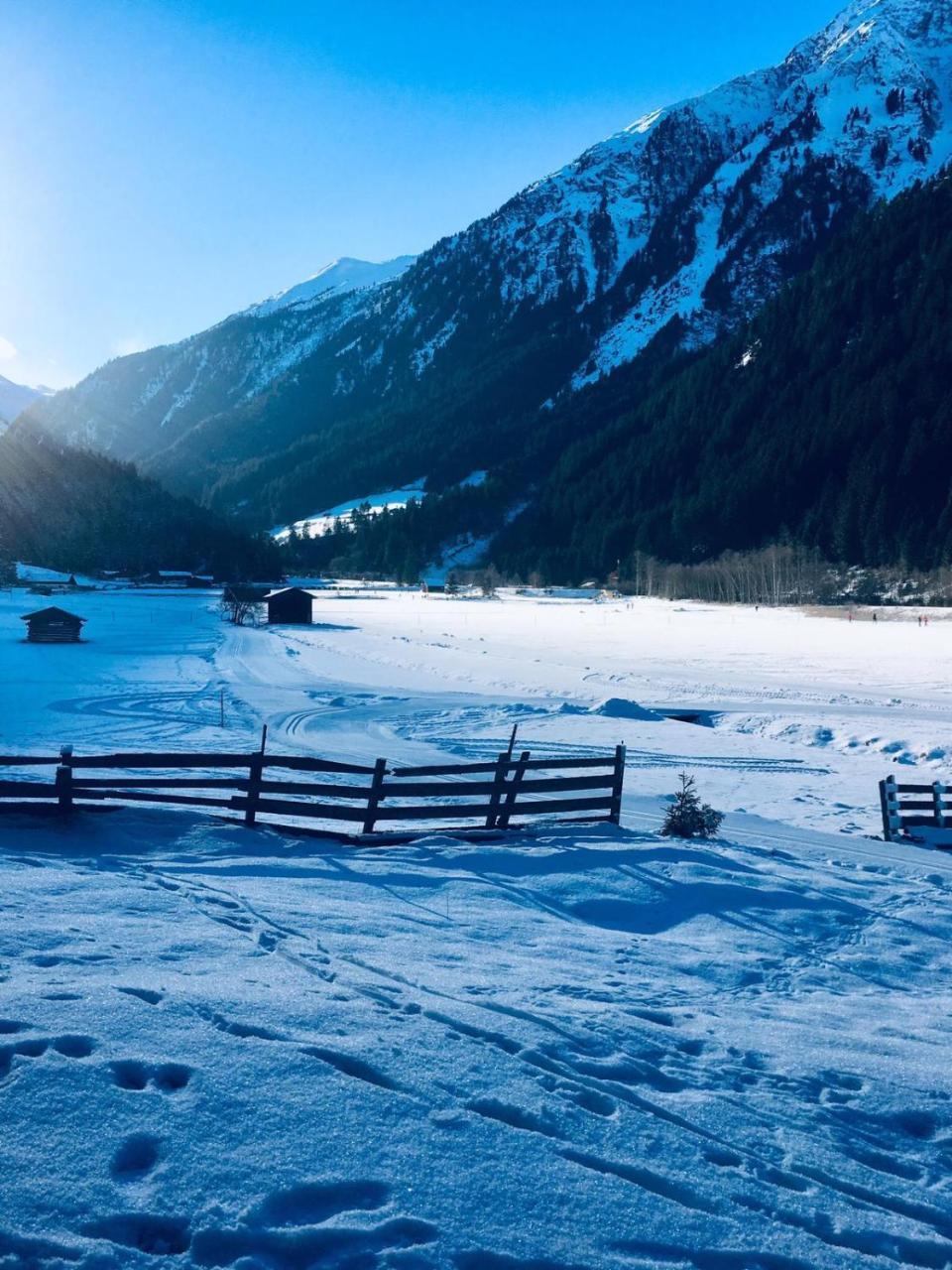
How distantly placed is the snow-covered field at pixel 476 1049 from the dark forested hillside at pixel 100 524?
15403cm

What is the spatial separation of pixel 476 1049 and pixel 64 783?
865 centimetres

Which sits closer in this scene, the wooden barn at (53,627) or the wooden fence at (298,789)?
the wooden fence at (298,789)

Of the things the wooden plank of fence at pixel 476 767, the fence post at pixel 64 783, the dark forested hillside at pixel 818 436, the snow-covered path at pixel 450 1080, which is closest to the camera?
the snow-covered path at pixel 450 1080

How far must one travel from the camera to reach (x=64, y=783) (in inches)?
456

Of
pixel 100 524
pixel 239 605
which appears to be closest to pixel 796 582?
pixel 239 605

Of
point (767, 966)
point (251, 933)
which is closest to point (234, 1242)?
point (251, 933)

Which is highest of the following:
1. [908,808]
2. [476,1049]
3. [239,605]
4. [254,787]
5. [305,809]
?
[239,605]

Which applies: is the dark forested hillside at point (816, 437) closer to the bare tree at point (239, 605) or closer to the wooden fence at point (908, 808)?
the bare tree at point (239, 605)

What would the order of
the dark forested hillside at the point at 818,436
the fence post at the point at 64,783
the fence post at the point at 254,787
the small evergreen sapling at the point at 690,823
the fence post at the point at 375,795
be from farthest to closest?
the dark forested hillside at the point at 818,436
the small evergreen sapling at the point at 690,823
the fence post at the point at 375,795
the fence post at the point at 254,787
the fence post at the point at 64,783

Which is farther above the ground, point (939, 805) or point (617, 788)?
point (617, 788)

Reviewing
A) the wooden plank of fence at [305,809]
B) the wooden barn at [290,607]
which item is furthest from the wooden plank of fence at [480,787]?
the wooden barn at [290,607]

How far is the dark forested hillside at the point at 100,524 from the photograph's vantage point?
515 feet

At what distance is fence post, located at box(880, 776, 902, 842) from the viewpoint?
14.6 metres

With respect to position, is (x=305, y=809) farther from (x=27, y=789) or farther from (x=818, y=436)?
(x=818, y=436)
